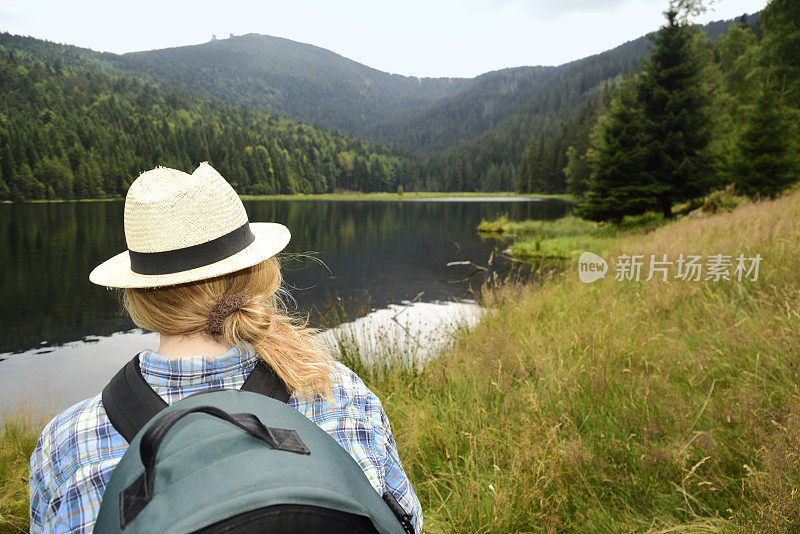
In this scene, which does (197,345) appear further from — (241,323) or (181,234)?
(181,234)

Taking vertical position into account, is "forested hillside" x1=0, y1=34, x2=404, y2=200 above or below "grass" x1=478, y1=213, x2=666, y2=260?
above

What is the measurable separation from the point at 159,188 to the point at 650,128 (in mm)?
21345

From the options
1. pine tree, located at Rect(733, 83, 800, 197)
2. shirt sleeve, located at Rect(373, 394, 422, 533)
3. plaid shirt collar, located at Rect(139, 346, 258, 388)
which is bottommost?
shirt sleeve, located at Rect(373, 394, 422, 533)

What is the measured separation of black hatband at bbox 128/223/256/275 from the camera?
Answer: 1355 millimetres

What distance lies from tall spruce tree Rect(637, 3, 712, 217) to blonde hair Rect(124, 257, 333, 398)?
20.5m

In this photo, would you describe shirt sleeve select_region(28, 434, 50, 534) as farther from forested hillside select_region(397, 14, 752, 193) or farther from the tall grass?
forested hillside select_region(397, 14, 752, 193)

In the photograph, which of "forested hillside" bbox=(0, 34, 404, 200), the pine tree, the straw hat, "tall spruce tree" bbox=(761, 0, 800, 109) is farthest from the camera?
"forested hillside" bbox=(0, 34, 404, 200)

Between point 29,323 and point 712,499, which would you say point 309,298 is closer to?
point 29,323

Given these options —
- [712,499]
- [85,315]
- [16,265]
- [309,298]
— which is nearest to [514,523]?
[712,499]

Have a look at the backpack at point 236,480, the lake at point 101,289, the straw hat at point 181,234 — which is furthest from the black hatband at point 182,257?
the lake at point 101,289

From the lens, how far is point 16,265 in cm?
1750

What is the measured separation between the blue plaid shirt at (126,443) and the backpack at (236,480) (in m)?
0.31

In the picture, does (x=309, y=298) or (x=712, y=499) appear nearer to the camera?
(x=712, y=499)

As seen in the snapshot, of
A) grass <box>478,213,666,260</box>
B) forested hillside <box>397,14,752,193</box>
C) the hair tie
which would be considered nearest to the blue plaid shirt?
the hair tie
